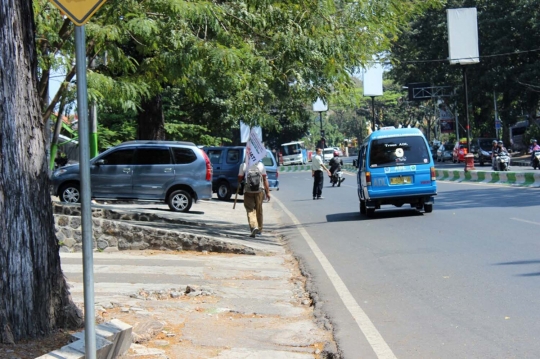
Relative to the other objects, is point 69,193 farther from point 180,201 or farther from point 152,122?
point 152,122

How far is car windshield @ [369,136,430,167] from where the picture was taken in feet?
57.8

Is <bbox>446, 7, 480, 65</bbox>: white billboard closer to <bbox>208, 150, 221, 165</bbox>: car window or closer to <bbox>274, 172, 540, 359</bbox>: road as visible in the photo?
<bbox>208, 150, 221, 165</bbox>: car window

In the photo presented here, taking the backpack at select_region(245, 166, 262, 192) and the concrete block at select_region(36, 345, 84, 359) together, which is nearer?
the concrete block at select_region(36, 345, 84, 359)

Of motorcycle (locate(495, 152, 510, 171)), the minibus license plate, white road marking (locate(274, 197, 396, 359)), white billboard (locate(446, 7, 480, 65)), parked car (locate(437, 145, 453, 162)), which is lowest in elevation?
white road marking (locate(274, 197, 396, 359))

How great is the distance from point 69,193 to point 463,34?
1685 centimetres

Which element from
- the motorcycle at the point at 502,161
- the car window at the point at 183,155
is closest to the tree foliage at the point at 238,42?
the car window at the point at 183,155

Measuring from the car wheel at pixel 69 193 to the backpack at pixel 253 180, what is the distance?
7516mm

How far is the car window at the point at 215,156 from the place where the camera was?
2850 centimetres

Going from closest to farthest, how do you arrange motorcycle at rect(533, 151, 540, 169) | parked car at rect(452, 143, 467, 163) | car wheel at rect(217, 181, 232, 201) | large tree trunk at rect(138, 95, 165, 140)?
large tree trunk at rect(138, 95, 165, 140) → car wheel at rect(217, 181, 232, 201) → motorcycle at rect(533, 151, 540, 169) → parked car at rect(452, 143, 467, 163)

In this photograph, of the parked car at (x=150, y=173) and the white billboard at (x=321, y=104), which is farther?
the parked car at (x=150, y=173)

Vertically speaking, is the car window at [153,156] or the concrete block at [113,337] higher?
the car window at [153,156]

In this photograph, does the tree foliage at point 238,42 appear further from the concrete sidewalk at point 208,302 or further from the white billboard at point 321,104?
the concrete sidewalk at point 208,302

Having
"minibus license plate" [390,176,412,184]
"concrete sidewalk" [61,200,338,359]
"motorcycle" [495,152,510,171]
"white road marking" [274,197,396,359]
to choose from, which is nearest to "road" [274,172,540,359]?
"white road marking" [274,197,396,359]

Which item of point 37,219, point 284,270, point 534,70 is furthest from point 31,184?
point 534,70
